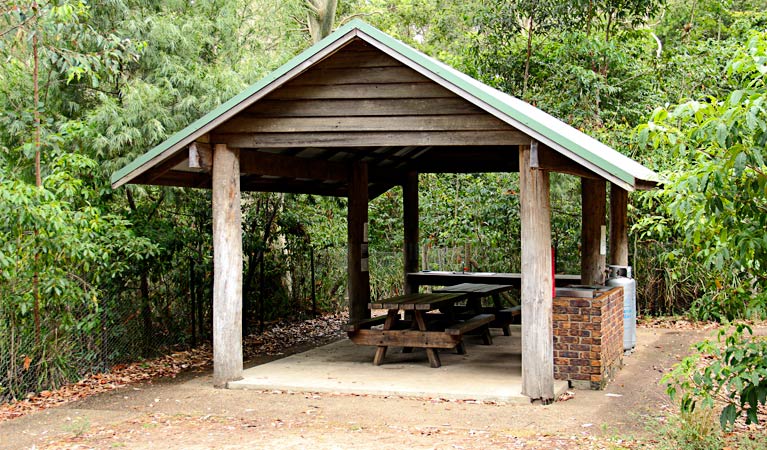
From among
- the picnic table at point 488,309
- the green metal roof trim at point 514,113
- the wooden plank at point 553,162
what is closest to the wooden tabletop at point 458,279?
the picnic table at point 488,309

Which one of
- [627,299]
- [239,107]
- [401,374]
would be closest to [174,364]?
[401,374]

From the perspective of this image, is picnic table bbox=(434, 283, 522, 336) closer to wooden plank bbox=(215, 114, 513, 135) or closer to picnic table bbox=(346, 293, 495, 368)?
picnic table bbox=(346, 293, 495, 368)

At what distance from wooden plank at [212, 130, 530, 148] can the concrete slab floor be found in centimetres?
264

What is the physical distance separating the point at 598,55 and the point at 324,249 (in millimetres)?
6640

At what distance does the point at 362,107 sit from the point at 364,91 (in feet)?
0.57

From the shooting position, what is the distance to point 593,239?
11.0 m

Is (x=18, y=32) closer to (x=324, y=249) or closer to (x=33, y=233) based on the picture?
(x=33, y=233)

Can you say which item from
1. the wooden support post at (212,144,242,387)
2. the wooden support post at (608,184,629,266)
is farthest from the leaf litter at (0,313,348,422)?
the wooden support post at (608,184,629,266)

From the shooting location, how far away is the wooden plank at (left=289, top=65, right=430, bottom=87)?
8.97 meters

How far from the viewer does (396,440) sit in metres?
7.20

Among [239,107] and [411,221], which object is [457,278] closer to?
[411,221]

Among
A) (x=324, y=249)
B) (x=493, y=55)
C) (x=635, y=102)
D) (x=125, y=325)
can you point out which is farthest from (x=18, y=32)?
(x=635, y=102)

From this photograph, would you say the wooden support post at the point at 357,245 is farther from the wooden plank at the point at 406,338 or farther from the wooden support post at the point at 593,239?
the wooden support post at the point at 593,239

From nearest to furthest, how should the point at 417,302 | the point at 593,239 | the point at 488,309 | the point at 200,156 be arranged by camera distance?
the point at 200,156, the point at 417,302, the point at 593,239, the point at 488,309
